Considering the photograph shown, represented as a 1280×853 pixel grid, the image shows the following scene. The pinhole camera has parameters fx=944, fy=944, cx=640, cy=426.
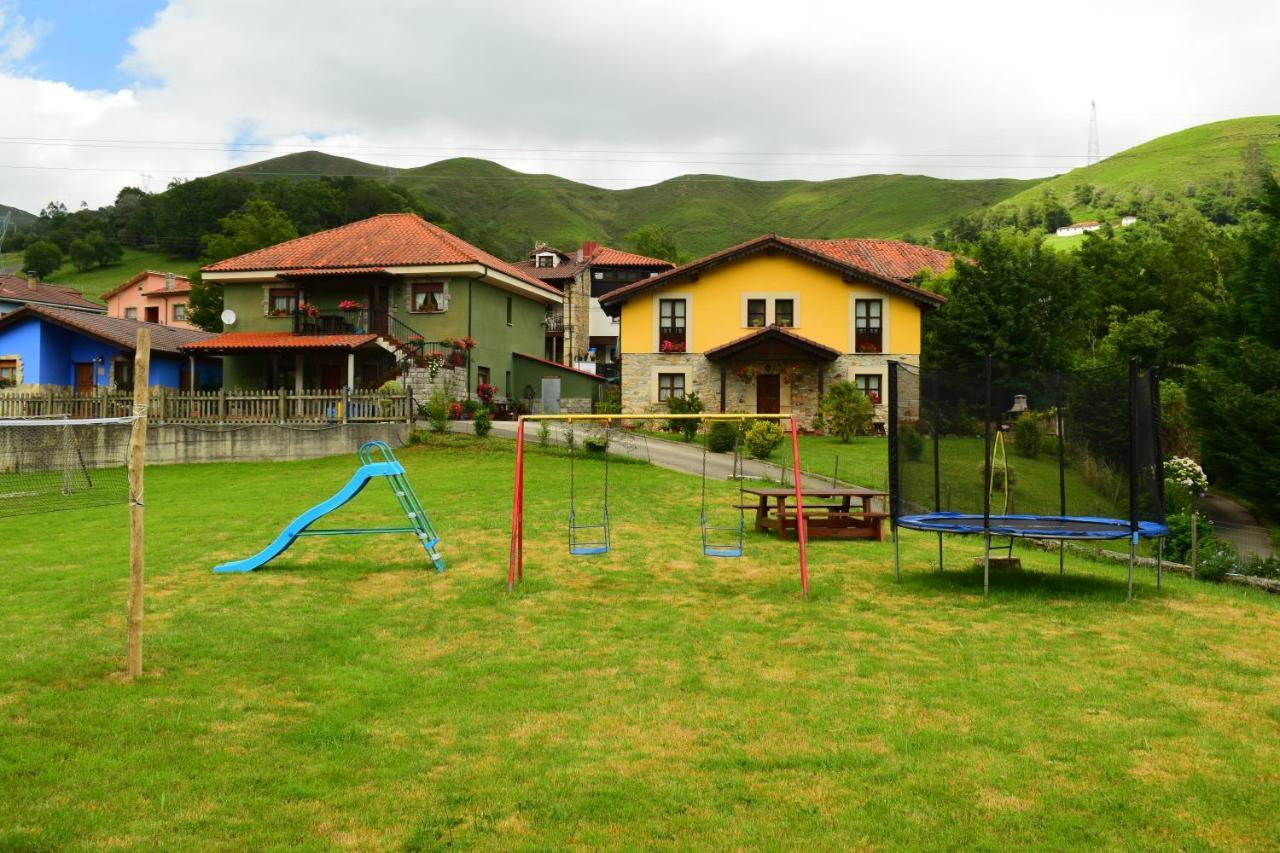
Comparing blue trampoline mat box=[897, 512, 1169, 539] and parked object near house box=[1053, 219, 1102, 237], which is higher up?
parked object near house box=[1053, 219, 1102, 237]

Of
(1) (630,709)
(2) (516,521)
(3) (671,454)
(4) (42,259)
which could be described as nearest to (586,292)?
(3) (671,454)

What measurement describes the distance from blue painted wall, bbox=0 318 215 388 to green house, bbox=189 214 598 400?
3.62 metres

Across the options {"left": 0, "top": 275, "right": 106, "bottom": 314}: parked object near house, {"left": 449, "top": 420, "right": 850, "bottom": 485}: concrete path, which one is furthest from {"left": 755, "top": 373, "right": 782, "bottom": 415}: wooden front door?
{"left": 0, "top": 275, "right": 106, "bottom": 314}: parked object near house

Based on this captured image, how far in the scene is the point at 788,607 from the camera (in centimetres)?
1129

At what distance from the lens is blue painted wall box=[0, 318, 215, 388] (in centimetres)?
4019

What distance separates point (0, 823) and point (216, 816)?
1.12 m

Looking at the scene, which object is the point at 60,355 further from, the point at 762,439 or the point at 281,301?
the point at 762,439

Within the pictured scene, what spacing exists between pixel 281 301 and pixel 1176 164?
152 meters

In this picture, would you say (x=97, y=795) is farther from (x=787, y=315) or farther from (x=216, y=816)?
(x=787, y=315)

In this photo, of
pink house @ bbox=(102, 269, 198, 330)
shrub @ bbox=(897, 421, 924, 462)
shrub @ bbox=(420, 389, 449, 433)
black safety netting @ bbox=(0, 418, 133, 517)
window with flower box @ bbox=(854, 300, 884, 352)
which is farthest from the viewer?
pink house @ bbox=(102, 269, 198, 330)

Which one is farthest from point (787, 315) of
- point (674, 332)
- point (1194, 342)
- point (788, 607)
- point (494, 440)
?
point (788, 607)

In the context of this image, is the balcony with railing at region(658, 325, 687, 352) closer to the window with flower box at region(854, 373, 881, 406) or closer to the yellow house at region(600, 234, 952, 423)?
the yellow house at region(600, 234, 952, 423)

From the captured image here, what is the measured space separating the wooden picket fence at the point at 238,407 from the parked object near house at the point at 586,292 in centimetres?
3648

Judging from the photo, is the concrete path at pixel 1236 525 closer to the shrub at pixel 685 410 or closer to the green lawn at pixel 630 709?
the green lawn at pixel 630 709
